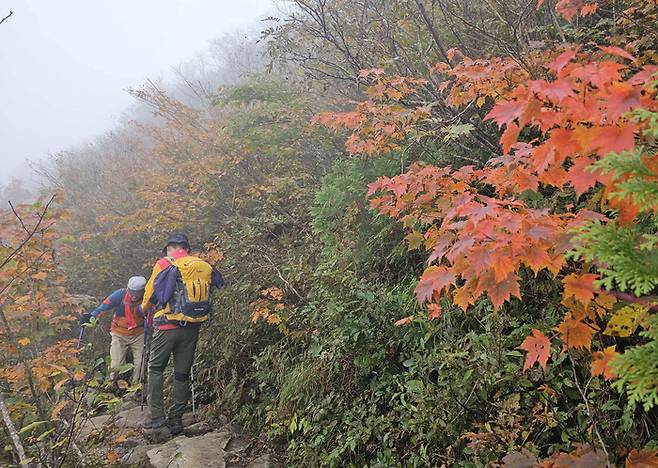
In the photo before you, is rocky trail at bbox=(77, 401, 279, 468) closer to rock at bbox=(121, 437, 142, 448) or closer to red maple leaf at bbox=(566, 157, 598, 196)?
rock at bbox=(121, 437, 142, 448)

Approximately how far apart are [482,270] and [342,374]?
2.60 meters

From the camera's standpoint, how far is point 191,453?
4188 mm

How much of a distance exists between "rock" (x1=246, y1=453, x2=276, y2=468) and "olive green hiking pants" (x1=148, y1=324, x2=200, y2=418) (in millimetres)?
1421

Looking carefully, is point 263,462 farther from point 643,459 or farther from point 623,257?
point 623,257

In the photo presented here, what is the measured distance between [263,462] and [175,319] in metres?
2.01

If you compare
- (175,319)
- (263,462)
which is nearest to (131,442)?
(175,319)

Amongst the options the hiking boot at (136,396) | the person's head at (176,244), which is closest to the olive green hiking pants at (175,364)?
the person's head at (176,244)

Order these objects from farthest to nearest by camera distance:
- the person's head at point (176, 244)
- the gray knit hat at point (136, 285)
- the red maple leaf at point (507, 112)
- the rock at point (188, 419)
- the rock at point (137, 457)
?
the gray knit hat at point (136, 285) → the rock at point (188, 419) → the person's head at point (176, 244) → the rock at point (137, 457) → the red maple leaf at point (507, 112)

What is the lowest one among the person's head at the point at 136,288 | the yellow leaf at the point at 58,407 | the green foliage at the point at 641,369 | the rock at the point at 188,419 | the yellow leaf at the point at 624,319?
the rock at the point at 188,419

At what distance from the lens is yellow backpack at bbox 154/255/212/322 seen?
201 inches

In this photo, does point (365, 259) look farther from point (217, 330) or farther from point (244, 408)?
point (217, 330)

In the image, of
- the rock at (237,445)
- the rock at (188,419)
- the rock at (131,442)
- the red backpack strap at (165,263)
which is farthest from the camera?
the rock at (188,419)

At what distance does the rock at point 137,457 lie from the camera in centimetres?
425

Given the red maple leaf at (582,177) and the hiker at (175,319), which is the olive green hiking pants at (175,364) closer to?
the hiker at (175,319)
